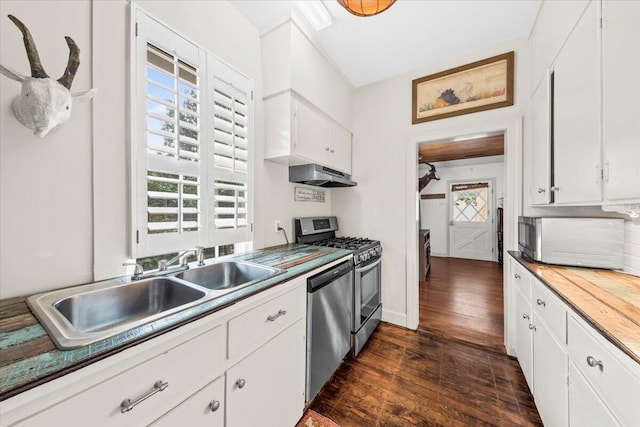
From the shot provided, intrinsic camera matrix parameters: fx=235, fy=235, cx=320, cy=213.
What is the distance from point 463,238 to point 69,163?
7.13 meters

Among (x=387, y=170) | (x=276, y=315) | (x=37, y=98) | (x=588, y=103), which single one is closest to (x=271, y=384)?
(x=276, y=315)

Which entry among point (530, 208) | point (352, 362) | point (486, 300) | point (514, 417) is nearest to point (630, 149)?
point (530, 208)

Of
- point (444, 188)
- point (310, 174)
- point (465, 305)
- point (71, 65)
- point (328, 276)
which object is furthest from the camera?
point (444, 188)

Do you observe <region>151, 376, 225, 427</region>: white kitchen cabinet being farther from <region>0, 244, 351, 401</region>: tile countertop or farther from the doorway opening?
the doorway opening

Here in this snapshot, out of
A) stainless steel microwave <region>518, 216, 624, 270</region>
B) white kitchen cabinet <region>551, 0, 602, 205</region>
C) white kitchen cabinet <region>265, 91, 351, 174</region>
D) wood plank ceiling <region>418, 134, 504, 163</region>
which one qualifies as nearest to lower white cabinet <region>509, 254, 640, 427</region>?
stainless steel microwave <region>518, 216, 624, 270</region>

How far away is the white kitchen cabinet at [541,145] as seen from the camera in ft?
5.37

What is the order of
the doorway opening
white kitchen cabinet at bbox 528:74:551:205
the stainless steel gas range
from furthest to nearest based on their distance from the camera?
1. the doorway opening
2. the stainless steel gas range
3. white kitchen cabinet at bbox 528:74:551:205

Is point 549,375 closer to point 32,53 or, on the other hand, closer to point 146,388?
point 146,388

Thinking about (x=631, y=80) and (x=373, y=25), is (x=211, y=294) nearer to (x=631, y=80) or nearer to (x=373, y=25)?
(x=631, y=80)

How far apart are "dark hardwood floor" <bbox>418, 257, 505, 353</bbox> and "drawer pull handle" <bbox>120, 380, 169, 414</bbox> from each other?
2.51 meters

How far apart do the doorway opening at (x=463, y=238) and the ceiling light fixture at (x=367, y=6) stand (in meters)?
2.27

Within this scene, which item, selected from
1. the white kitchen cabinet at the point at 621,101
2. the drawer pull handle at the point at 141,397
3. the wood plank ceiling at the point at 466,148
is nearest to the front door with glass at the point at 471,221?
the wood plank ceiling at the point at 466,148

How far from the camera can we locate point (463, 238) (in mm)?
6168

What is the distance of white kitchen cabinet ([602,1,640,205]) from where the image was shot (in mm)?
916
